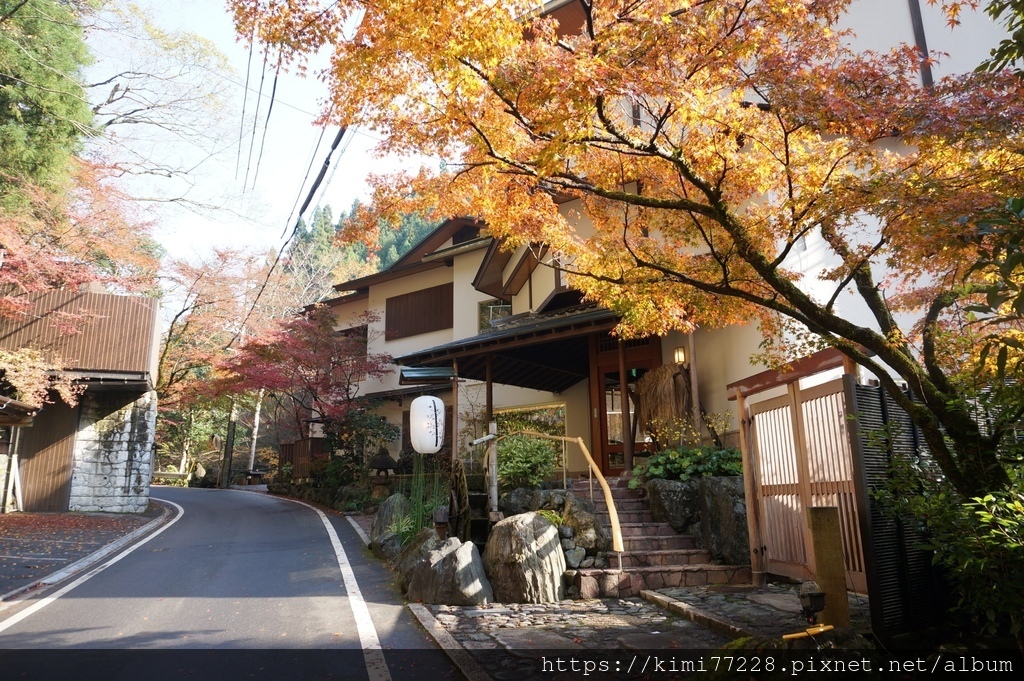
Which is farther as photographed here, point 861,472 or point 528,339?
point 528,339

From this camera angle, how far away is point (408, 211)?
842 cm

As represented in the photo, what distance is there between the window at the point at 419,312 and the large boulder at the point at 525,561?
1418 centimetres

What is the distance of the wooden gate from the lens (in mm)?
6848

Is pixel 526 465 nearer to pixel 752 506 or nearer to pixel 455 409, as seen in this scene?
pixel 455 409

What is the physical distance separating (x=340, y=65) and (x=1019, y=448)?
716 cm

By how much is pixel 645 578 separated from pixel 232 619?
17.4ft

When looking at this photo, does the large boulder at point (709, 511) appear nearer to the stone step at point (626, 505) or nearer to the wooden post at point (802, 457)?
the stone step at point (626, 505)

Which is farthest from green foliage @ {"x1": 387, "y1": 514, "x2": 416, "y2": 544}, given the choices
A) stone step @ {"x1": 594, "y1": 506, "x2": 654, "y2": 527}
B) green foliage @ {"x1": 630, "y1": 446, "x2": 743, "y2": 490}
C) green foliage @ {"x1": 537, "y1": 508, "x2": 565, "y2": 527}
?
green foliage @ {"x1": 630, "y1": 446, "x2": 743, "y2": 490}

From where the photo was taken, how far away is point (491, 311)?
21.7 m

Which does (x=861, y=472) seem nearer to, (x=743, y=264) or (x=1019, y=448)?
(x=1019, y=448)

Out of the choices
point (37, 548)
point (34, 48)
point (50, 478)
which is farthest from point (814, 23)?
point (50, 478)

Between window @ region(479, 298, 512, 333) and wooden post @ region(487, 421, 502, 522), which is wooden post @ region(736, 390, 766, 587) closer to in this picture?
wooden post @ region(487, 421, 502, 522)

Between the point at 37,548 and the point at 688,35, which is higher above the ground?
the point at 688,35

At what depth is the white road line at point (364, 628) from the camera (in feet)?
19.2
